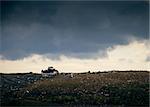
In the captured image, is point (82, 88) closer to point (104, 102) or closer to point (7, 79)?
point (104, 102)

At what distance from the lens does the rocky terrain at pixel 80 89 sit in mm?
50594

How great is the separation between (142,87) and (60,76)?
20262 millimetres

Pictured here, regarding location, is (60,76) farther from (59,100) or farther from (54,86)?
(59,100)

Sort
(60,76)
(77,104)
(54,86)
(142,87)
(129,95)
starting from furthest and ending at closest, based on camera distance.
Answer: (60,76)
(54,86)
(142,87)
(129,95)
(77,104)

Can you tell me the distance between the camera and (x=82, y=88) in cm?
5894

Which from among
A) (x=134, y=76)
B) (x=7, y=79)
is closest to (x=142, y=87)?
(x=134, y=76)

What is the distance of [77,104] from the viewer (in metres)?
49.3

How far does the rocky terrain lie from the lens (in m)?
50.6

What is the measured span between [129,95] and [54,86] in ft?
44.7

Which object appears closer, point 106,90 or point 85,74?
point 106,90

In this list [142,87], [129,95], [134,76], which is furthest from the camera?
[134,76]

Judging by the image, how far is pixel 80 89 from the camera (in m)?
58.2

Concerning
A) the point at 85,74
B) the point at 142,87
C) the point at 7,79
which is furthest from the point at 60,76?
the point at 142,87

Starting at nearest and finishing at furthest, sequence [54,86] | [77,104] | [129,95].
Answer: [77,104]
[129,95]
[54,86]
